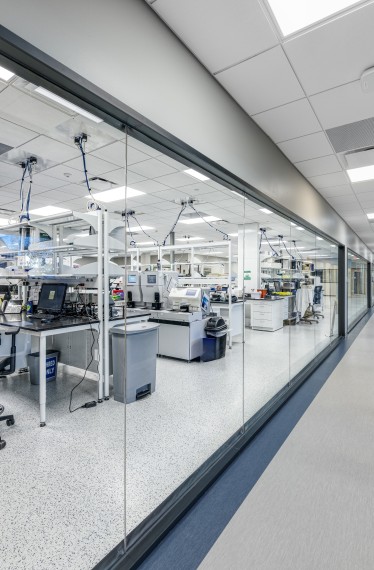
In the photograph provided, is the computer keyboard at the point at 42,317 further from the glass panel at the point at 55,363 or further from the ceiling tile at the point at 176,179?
the ceiling tile at the point at 176,179

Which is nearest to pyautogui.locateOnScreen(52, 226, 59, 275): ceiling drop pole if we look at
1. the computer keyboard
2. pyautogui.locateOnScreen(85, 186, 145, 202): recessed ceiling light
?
the computer keyboard

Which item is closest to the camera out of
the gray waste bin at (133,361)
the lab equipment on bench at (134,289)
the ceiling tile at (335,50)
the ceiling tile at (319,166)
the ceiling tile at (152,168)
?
the ceiling tile at (335,50)

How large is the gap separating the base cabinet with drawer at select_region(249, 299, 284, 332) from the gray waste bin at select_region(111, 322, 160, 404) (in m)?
4.78

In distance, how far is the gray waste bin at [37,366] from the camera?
3.82 metres

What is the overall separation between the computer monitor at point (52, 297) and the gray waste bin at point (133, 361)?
77 cm

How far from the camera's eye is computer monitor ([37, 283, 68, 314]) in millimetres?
3682

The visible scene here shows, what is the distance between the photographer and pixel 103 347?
3.47 metres

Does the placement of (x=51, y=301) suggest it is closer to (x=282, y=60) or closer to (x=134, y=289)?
(x=134, y=289)

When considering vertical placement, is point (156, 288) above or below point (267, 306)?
above

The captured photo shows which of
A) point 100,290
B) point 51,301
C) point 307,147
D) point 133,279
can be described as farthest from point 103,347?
point 307,147

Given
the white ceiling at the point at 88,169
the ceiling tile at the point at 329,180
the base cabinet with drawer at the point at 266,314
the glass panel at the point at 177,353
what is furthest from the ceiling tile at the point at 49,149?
the base cabinet with drawer at the point at 266,314

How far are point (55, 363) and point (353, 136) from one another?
4419 mm

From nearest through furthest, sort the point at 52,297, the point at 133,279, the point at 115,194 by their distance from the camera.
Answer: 1. the point at 52,297
2. the point at 133,279
3. the point at 115,194

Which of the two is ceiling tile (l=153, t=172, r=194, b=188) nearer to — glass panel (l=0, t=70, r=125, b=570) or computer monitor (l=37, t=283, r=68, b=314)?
glass panel (l=0, t=70, r=125, b=570)
